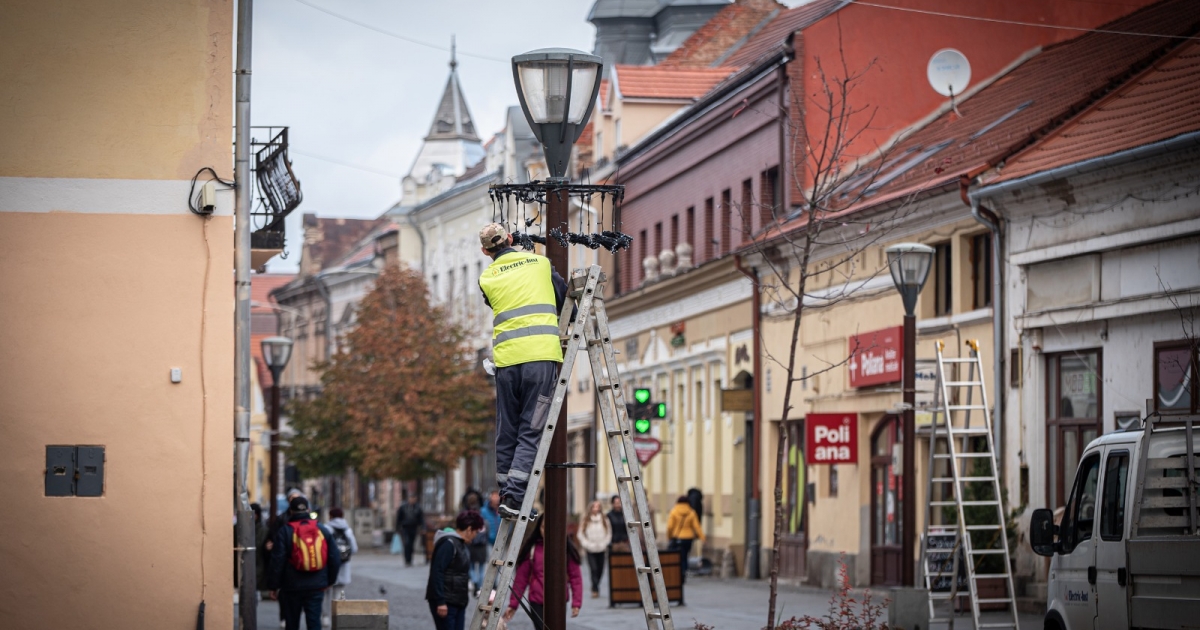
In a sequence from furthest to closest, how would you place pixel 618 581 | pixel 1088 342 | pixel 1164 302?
pixel 618 581, pixel 1088 342, pixel 1164 302

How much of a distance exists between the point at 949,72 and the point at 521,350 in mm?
24124

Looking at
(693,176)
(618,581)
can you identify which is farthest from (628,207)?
(618,581)

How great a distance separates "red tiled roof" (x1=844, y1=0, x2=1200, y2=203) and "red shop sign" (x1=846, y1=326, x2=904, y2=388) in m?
2.06

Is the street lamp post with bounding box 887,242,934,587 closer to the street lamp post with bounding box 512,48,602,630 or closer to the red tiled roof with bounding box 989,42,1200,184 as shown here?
the red tiled roof with bounding box 989,42,1200,184

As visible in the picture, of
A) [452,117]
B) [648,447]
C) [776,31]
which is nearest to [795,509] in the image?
[648,447]

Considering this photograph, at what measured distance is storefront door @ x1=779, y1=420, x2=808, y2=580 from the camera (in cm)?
3272

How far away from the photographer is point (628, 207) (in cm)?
4538

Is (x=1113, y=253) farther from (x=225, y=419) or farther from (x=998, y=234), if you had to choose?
(x=225, y=419)

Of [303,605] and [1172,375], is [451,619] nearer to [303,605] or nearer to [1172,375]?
[303,605]

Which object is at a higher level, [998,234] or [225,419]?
[998,234]

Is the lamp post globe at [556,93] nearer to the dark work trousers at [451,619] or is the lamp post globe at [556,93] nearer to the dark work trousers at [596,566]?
the dark work trousers at [451,619]

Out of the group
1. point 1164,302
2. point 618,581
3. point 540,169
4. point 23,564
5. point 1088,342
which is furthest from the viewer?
point 540,169

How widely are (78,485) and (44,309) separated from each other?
1.37 meters

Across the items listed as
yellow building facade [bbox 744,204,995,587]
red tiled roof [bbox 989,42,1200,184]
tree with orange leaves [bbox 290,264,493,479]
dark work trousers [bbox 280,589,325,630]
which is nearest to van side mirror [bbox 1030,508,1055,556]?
dark work trousers [bbox 280,589,325,630]
